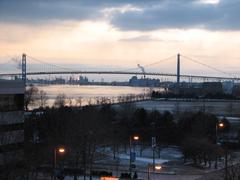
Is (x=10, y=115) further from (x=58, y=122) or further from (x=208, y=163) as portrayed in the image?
(x=208, y=163)

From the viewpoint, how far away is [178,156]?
90.6 feet

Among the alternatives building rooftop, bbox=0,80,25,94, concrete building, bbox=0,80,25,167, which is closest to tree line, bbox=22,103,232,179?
concrete building, bbox=0,80,25,167

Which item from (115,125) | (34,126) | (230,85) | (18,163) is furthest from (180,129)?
(230,85)

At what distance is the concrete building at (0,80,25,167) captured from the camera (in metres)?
19.3

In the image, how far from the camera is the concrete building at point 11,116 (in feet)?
63.5

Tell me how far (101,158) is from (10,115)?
22.7 feet

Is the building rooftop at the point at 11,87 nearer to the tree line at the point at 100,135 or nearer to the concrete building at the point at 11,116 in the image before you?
the concrete building at the point at 11,116

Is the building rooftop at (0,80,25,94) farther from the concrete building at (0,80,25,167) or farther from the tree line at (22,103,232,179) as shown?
the tree line at (22,103,232,179)

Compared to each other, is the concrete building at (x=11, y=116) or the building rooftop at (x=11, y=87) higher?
the building rooftop at (x=11, y=87)

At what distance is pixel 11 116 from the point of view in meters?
20.7

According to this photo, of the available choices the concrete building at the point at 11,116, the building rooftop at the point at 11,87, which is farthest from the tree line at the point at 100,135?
the building rooftop at the point at 11,87

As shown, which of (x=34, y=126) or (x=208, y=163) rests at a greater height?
(x=34, y=126)

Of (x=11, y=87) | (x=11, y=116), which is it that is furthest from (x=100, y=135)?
(x=11, y=87)

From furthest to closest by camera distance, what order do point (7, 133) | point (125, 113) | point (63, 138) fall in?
point (125, 113) < point (63, 138) < point (7, 133)
